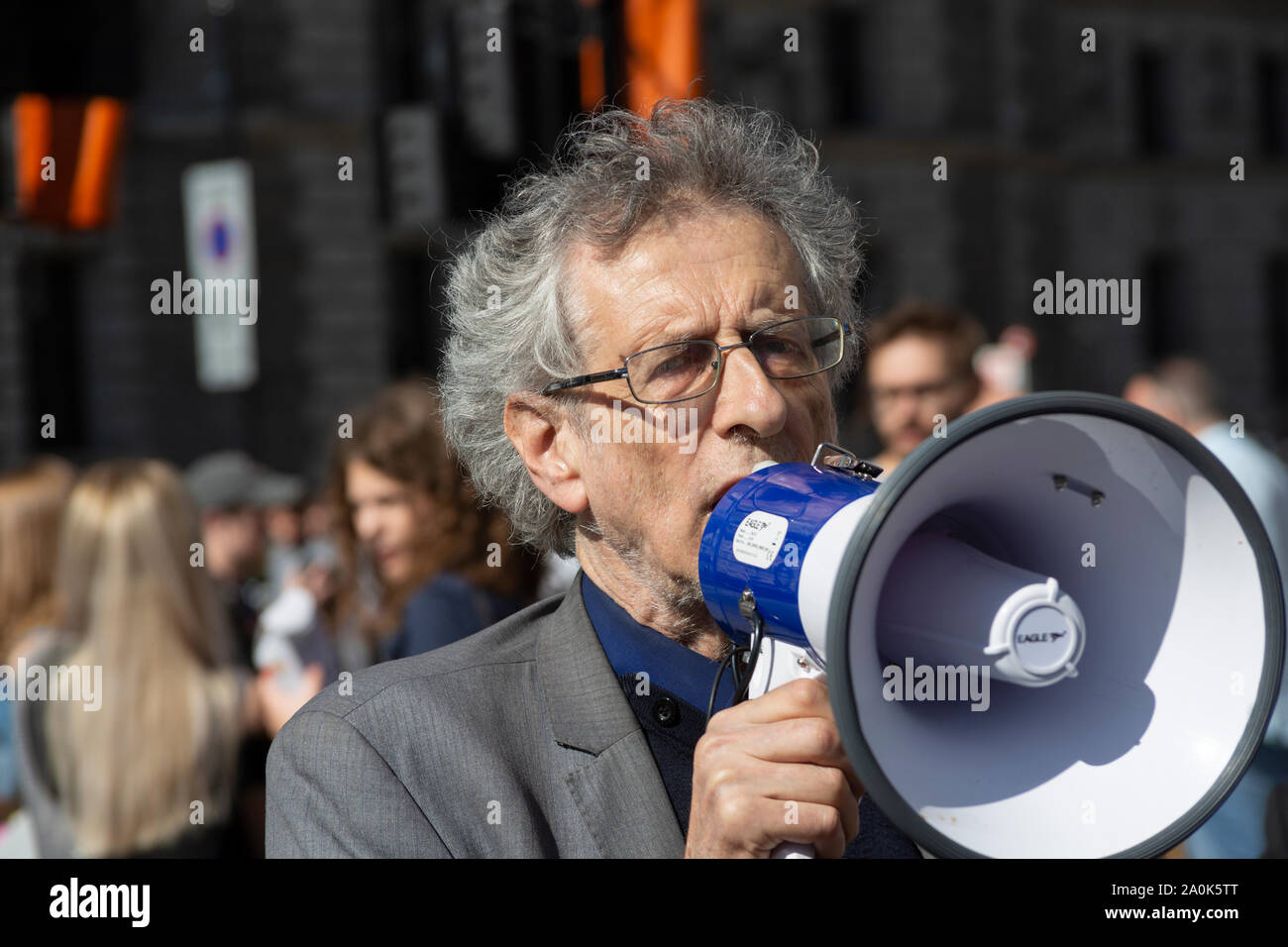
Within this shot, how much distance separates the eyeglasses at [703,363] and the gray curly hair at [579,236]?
8cm

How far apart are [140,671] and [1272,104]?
Answer: 28.2 metres

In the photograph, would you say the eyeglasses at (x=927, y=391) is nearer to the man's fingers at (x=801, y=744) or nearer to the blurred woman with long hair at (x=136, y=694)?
the blurred woman with long hair at (x=136, y=694)

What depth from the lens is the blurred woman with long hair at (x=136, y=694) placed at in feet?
11.2

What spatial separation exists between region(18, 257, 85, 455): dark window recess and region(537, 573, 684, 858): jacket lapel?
53.0 feet

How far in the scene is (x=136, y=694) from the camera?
11.7ft

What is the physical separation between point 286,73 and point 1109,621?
17413mm

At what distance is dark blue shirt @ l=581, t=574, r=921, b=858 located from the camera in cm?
201

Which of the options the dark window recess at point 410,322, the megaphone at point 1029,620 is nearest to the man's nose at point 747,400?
the megaphone at point 1029,620

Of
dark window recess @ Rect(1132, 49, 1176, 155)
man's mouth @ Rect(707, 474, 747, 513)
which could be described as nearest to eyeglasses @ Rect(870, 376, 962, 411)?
man's mouth @ Rect(707, 474, 747, 513)

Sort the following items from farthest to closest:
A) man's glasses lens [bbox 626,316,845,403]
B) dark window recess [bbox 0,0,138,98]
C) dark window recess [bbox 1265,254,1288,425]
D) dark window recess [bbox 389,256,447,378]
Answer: dark window recess [bbox 1265,254,1288,425] → dark window recess [bbox 389,256,447,378] → dark window recess [bbox 0,0,138,98] → man's glasses lens [bbox 626,316,845,403]

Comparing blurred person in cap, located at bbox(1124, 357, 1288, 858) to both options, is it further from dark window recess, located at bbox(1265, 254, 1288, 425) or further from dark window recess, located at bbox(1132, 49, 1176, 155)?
dark window recess, located at bbox(1265, 254, 1288, 425)

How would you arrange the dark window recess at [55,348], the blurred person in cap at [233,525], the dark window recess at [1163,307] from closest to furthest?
the blurred person in cap at [233,525], the dark window recess at [55,348], the dark window recess at [1163,307]

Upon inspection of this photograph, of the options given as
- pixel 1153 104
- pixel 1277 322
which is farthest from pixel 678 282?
pixel 1277 322
